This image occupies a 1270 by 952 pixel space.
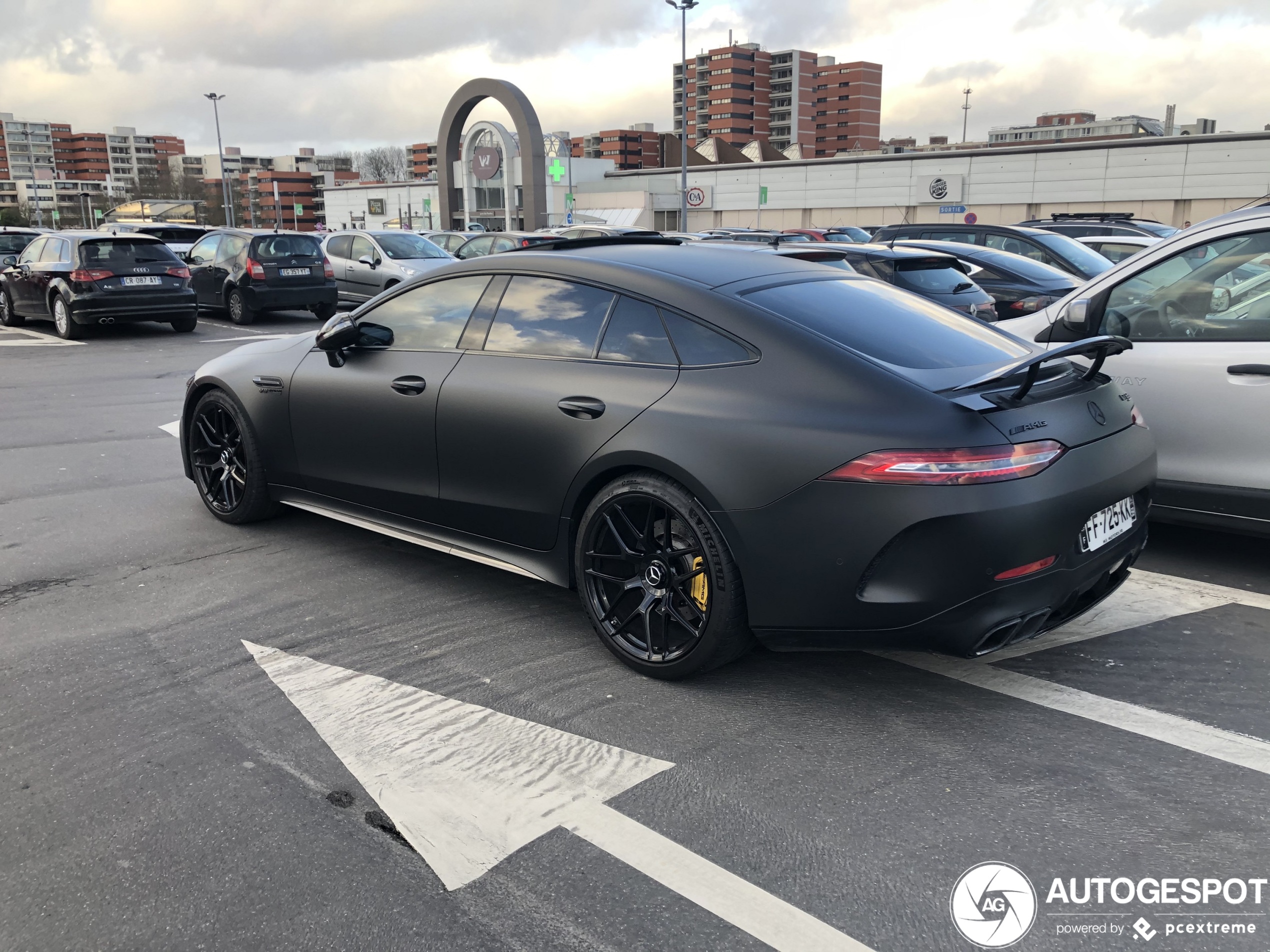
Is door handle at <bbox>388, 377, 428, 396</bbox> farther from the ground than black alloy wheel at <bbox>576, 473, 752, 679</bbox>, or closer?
farther from the ground

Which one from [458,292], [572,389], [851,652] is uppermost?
[458,292]

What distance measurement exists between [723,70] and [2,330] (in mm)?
148964

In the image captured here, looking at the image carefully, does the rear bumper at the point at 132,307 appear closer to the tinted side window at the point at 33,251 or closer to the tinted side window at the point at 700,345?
the tinted side window at the point at 33,251

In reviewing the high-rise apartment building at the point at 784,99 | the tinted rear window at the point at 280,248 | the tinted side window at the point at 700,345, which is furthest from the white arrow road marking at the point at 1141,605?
the high-rise apartment building at the point at 784,99

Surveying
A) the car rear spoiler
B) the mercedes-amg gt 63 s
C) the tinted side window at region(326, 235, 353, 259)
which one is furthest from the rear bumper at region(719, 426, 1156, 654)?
the tinted side window at region(326, 235, 353, 259)

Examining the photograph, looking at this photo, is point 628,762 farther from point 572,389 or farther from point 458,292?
point 458,292

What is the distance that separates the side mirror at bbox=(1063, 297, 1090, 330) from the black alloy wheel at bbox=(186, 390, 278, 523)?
14.0 ft

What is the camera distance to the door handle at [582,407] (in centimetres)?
369

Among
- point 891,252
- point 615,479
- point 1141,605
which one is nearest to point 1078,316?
point 1141,605

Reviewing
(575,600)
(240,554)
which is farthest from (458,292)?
(240,554)

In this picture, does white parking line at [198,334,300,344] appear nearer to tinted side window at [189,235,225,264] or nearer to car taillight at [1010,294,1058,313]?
tinted side window at [189,235,225,264]

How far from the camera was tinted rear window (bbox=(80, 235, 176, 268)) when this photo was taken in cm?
1498

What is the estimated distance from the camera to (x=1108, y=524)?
3.43 m

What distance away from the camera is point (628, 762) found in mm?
3084
